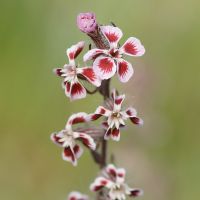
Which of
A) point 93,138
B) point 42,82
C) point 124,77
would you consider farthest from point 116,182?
point 42,82

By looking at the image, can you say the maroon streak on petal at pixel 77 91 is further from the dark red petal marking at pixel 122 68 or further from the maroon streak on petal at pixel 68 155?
the maroon streak on petal at pixel 68 155

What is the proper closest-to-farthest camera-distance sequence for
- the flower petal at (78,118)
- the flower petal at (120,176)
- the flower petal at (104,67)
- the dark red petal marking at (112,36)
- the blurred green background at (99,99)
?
1. the flower petal at (104,67)
2. the dark red petal marking at (112,36)
3. the flower petal at (78,118)
4. the flower petal at (120,176)
5. the blurred green background at (99,99)

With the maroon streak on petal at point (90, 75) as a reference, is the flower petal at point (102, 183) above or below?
below

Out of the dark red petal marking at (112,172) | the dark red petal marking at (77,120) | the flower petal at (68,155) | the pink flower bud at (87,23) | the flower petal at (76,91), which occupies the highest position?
the pink flower bud at (87,23)

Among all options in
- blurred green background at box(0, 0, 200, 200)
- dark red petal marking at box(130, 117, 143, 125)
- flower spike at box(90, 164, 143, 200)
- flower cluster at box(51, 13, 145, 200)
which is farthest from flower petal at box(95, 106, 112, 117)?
blurred green background at box(0, 0, 200, 200)

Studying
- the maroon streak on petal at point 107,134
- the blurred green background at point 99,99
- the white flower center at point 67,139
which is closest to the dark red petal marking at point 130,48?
the maroon streak on petal at point 107,134

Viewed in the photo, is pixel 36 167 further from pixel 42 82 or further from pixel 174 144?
pixel 174 144

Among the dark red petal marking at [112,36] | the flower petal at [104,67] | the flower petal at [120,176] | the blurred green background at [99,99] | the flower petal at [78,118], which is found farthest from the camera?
the blurred green background at [99,99]
